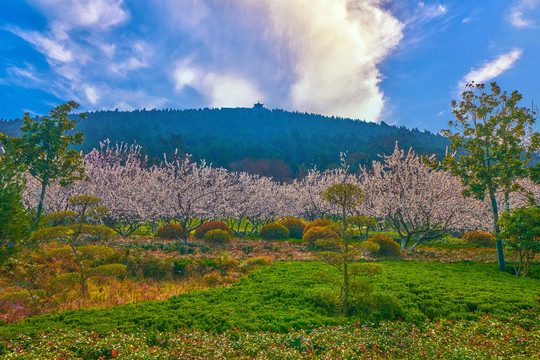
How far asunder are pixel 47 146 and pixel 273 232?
62.8 ft

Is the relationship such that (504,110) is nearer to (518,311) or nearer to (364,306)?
(518,311)

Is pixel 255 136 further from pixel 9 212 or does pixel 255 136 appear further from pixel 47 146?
pixel 9 212

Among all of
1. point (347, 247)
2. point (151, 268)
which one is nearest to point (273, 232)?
point (151, 268)

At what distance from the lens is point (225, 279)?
13406mm

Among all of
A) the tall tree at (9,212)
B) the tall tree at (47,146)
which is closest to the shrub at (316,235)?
the tall tree at (47,146)

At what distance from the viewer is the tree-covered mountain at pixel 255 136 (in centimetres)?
7750

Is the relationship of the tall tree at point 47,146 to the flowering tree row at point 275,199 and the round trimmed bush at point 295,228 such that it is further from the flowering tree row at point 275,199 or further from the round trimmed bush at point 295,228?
the round trimmed bush at point 295,228

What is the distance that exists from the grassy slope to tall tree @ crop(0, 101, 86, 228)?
12.5m

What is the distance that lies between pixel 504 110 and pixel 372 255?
1196 centimetres

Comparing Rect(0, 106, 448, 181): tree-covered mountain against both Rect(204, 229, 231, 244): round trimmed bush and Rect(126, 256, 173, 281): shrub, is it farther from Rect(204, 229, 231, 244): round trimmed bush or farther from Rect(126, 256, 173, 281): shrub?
Rect(126, 256, 173, 281): shrub

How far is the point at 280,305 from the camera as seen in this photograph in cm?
959

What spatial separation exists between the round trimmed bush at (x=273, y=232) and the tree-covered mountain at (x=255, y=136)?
41.0 meters

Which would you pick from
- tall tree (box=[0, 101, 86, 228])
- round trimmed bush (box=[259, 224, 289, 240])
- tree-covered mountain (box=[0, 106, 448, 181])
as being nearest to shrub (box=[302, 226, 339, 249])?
round trimmed bush (box=[259, 224, 289, 240])

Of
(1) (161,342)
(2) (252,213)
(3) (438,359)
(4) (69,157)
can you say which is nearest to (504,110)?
(3) (438,359)
